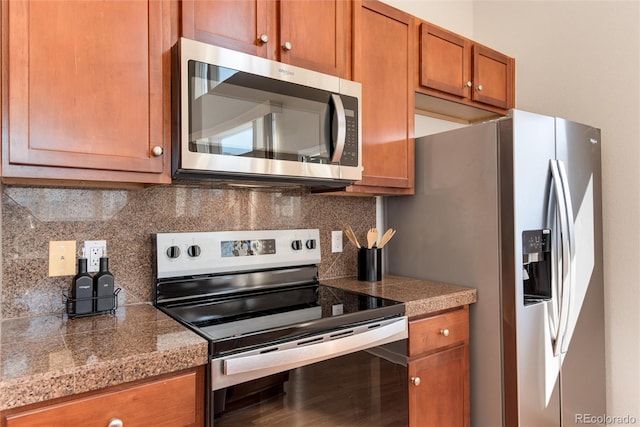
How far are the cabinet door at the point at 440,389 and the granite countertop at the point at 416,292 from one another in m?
0.21

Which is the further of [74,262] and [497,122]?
[497,122]

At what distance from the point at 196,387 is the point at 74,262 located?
72 cm

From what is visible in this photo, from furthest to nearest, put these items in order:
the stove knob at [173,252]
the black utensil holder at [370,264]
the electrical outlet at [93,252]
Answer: the black utensil holder at [370,264] → the stove knob at [173,252] → the electrical outlet at [93,252]

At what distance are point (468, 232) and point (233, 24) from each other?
133cm

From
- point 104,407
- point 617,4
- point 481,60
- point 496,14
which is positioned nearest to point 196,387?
point 104,407

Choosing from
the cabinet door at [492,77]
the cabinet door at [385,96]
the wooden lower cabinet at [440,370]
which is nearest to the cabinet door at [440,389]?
the wooden lower cabinet at [440,370]

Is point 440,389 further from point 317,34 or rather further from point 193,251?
point 317,34

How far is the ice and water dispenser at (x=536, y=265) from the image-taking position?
5.53 feet

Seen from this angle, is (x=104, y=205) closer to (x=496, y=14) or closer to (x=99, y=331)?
(x=99, y=331)

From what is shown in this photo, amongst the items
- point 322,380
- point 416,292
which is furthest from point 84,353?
point 416,292

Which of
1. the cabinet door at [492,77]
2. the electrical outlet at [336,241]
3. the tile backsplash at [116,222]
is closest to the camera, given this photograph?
the tile backsplash at [116,222]

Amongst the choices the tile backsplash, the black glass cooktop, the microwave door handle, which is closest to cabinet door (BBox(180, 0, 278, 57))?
the microwave door handle

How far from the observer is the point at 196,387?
1049 millimetres

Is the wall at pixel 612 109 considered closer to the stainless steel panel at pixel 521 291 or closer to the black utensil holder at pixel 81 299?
the stainless steel panel at pixel 521 291
